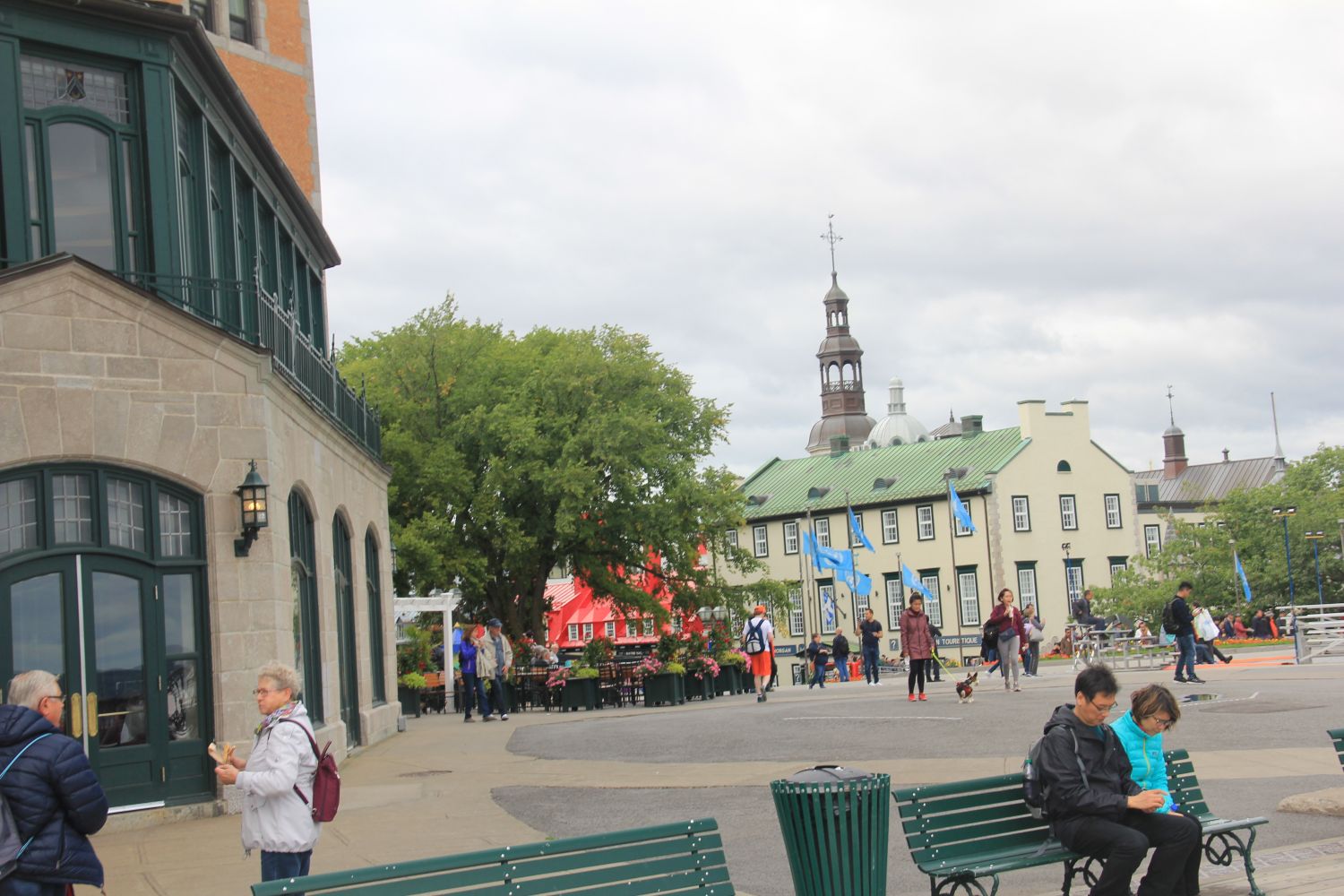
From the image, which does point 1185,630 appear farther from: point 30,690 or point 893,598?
point 893,598

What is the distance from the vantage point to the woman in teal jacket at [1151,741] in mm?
8523

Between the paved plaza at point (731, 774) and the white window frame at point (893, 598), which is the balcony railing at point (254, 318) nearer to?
the paved plaza at point (731, 774)

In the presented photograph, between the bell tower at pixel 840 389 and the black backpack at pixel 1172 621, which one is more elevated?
the bell tower at pixel 840 389

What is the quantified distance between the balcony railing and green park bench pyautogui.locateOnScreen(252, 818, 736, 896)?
30.1 ft

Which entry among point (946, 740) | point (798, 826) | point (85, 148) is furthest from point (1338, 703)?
point (85, 148)

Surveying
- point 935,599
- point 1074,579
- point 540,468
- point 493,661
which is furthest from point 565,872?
point 1074,579

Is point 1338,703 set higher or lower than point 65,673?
lower

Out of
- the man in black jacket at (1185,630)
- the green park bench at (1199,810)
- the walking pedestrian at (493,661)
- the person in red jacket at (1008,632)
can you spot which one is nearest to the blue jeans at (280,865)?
the green park bench at (1199,810)

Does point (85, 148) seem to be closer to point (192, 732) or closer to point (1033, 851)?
point (192, 732)

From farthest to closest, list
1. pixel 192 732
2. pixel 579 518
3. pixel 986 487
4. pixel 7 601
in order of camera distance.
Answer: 1. pixel 986 487
2. pixel 579 518
3. pixel 192 732
4. pixel 7 601

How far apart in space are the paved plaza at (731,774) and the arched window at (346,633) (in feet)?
2.14

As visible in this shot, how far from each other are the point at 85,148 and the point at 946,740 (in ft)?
37.6

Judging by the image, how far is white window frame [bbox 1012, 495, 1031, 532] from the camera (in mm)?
82125

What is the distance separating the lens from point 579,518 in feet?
161
